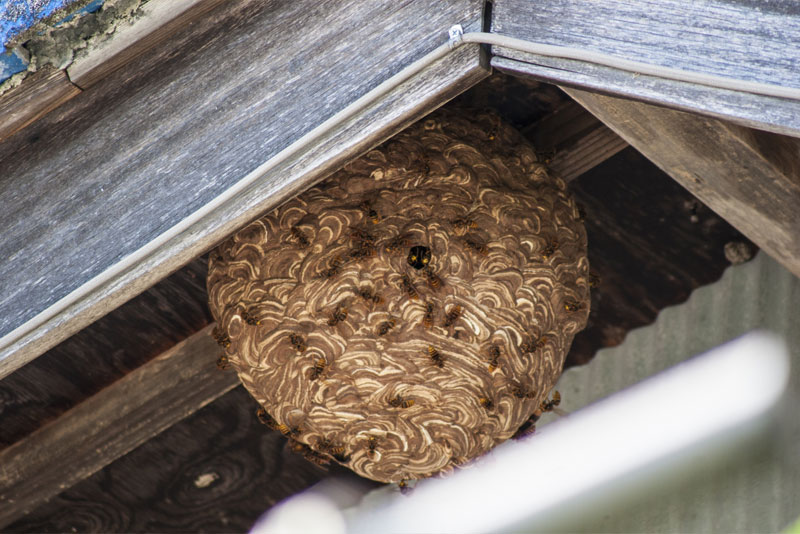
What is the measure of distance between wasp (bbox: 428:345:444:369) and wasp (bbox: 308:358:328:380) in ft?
0.75

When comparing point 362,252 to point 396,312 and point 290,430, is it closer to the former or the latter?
point 396,312

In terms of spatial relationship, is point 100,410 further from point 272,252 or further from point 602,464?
point 602,464

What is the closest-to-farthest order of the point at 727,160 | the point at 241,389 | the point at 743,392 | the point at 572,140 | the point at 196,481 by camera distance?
the point at 727,160, the point at 572,140, the point at 743,392, the point at 241,389, the point at 196,481

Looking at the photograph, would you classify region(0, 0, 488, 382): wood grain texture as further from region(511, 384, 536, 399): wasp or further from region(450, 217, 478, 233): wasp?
region(511, 384, 536, 399): wasp

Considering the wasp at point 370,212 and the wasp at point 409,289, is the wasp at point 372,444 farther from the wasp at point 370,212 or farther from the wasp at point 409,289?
the wasp at point 370,212

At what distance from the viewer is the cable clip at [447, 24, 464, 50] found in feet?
4.33

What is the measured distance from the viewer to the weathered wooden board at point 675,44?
46.9 inches

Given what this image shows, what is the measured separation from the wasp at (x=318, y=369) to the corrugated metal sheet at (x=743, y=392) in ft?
3.21

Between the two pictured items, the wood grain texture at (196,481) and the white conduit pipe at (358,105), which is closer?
the white conduit pipe at (358,105)

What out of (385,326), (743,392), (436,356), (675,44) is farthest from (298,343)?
(743,392)

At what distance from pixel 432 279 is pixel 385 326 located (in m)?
0.14

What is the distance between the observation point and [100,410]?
2.59 metres

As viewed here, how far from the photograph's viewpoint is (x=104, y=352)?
8.36 feet

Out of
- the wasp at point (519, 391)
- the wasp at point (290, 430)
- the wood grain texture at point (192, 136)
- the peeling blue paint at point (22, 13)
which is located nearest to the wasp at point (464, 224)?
the wasp at point (519, 391)
